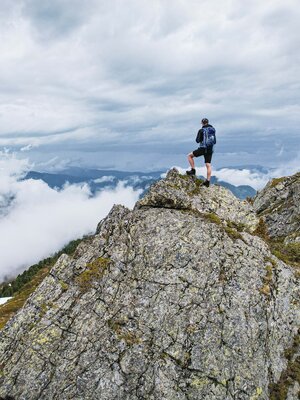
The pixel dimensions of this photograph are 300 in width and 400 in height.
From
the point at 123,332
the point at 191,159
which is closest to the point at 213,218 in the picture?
the point at 191,159

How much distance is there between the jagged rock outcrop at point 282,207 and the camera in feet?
153

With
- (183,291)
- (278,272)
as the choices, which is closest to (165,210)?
(183,291)

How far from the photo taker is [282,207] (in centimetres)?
5194

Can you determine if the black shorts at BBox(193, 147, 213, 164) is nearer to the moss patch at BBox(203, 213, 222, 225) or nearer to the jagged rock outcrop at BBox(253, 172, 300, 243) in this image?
the moss patch at BBox(203, 213, 222, 225)

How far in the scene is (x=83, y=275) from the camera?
2483 cm

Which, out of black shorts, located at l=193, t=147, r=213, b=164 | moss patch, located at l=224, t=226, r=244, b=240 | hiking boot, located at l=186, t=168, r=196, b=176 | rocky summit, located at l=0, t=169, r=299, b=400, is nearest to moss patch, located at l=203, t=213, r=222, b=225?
rocky summit, located at l=0, t=169, r=299, b=400

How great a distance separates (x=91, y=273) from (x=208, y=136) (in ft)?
48.0

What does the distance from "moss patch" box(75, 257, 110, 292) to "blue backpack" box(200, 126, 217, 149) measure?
12.8m

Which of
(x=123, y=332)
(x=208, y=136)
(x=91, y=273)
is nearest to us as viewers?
(x=123, y=332)

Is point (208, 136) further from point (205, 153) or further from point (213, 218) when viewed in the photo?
point (213, 218)

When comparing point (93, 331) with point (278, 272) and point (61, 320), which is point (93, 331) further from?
point (278, 272)

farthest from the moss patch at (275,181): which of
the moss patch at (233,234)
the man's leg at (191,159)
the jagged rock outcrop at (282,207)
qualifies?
the moss patch at (233,234)

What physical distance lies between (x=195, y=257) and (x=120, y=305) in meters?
5.76

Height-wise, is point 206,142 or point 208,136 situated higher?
point 208,136
